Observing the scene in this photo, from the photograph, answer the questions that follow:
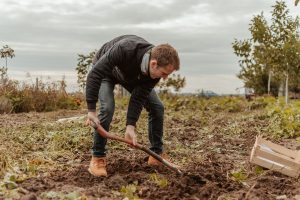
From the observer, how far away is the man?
4.21 meters

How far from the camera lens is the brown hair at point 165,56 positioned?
412cm

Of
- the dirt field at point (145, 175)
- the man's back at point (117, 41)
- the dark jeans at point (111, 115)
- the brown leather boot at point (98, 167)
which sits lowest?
the dirt field at point (145, 175)

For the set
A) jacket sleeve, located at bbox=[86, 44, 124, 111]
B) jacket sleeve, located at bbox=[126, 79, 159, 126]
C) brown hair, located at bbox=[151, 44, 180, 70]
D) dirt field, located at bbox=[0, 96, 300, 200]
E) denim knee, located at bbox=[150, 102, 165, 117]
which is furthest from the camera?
denim knee, located at bbox=[150, 102, 165, 117]

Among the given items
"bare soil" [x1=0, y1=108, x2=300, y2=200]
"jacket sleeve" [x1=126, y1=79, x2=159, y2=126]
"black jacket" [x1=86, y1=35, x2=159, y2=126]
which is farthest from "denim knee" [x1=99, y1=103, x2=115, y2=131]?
"bare soil" [x1=0, y1=108, x2=300, y2=200]

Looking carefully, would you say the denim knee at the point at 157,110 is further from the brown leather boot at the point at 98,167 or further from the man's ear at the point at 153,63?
the man's ear at the point at 153,63

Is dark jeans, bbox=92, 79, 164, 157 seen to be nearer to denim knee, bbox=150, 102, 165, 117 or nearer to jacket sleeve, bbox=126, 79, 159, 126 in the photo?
denim knee, bbox=150, 102, 165, 117

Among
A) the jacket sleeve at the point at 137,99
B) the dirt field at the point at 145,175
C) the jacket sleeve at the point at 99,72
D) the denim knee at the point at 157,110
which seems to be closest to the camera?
the dirt field at the point at 145,175

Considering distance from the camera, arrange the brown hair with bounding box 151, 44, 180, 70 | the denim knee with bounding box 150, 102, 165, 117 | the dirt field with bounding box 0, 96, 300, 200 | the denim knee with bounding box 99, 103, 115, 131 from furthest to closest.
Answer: the denim knee with bounding box 150, 102, 165, 117 < the denim knee with bounding box 99, 103, 115, 131 < the brown hair with bounding box 151, 44, 180, 70 < the dirt field with bounding box 0, 96, 300, 200

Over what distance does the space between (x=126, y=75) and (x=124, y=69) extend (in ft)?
0.29

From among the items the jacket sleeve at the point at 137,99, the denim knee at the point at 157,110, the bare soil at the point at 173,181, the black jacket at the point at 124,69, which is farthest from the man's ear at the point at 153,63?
the bare soil at the point at 173,181

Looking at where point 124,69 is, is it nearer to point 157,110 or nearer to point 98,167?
point 157,110

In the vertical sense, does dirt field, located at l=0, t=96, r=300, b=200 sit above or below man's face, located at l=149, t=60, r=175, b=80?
below

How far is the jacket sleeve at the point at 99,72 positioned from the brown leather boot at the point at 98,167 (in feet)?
1.70

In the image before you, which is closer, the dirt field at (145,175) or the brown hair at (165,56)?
the dirt field at (145,175)
